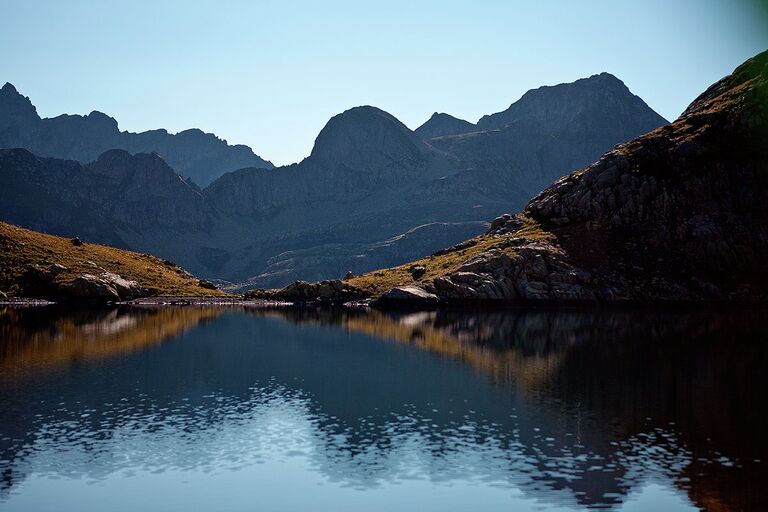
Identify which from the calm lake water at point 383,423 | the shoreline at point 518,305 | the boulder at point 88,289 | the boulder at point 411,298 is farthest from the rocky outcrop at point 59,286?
the boulder at point 411,298

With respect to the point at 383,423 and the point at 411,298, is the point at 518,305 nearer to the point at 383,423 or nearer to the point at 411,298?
the point at 411,298

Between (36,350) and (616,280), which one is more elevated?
(616,280)

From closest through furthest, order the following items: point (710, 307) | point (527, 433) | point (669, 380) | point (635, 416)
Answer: point (527, 433), point (635, 416), point (669, 380), point (710, 307)

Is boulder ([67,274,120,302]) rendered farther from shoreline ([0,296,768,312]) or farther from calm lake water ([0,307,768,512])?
calm lake water ([0,307,768,512])

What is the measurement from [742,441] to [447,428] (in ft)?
74.2

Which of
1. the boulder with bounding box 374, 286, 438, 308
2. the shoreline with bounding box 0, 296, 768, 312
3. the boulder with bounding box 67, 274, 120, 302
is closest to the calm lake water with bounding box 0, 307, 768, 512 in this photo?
the shoreline with bounding box 0, 296, 768, 312

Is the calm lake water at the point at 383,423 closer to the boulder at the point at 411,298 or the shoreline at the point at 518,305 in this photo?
the shoreline at the point at 518,305

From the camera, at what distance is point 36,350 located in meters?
103

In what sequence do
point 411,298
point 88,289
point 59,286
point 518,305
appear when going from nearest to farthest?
point 59,286 → point 88,289 → point 518,305 → point 411,298

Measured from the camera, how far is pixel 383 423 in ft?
210

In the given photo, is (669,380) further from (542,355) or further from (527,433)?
(527,433)

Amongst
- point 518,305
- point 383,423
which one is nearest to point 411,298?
point 518,305

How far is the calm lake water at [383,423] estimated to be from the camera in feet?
149

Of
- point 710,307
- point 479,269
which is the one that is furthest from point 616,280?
point 479,269
